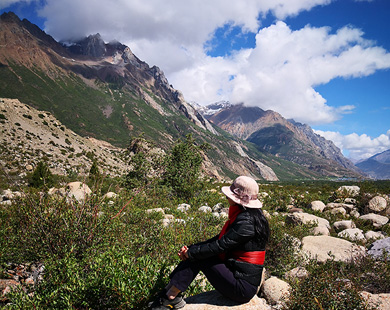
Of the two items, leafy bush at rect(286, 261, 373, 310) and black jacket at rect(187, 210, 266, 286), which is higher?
black jacket at rect(187, 210, 266, 286)

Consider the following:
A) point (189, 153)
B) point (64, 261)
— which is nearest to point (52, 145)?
point (189, 153)

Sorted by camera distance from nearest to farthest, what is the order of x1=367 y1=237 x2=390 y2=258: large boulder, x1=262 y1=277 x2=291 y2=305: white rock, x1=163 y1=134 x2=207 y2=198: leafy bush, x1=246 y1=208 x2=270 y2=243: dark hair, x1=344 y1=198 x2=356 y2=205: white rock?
x1=246 y1=208 x2=270 y2=243: dark hair
x1=262 y1=277 x2=291 y2=305: white rock
x1=367 y1=237 x2=390 y2=258: large boulder
x1=344 y1=198 x2=356 y2=205: white rock
x1=163 y1=134 x2=207 y2=198: leafy bush

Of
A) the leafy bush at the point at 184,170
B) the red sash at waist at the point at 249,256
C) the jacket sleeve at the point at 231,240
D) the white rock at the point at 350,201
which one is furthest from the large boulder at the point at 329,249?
the leafy bush at the point at 184,170

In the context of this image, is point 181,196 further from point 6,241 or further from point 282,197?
point 6,241

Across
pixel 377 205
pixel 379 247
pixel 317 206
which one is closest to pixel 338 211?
pixel 317 206

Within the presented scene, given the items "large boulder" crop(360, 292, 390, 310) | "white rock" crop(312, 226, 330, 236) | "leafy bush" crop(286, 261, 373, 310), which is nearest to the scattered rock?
"white rock" crop(312, 226, 330, 236)

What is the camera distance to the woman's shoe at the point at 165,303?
342cm

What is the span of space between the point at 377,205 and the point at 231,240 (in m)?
14.3

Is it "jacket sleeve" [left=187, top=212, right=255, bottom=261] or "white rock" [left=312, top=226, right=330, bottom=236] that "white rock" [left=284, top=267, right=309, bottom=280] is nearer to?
"jacket sleeve" [left=187, top=212, right=255, bottom=261]

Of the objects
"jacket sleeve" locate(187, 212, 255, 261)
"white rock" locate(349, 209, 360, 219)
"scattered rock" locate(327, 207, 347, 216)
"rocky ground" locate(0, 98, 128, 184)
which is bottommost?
"white rock" locate(349, 209, 360, 219)

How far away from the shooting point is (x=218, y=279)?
350 cm

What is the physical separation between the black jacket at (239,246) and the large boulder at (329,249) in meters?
4.11

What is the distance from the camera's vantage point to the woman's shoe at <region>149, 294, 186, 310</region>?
3.42 m

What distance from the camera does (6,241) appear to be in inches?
199
